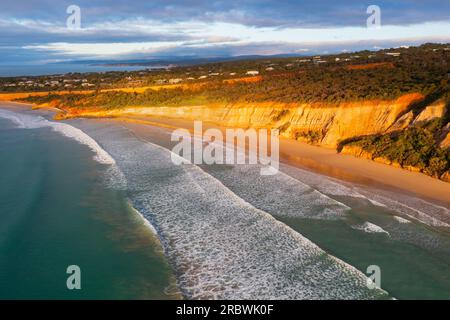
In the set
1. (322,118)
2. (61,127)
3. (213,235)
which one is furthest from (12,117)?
(213,235)

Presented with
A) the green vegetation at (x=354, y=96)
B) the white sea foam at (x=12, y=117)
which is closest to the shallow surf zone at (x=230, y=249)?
the green vegetation at (x=354, y=96)

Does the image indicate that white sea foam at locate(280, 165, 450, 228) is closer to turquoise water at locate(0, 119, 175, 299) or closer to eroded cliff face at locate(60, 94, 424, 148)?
eroded cliff face at locate(60, 94, 424, 148)

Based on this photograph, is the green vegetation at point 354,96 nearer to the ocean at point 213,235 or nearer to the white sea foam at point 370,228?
the ocean at point 213,235

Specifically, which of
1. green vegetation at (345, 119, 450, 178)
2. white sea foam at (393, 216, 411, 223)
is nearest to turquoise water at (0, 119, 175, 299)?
white sea foam at (393, 216, 411, 223)

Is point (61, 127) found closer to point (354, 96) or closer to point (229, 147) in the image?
point (229, 147)

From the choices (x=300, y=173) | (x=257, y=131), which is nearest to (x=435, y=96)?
(x=300, y=173)
